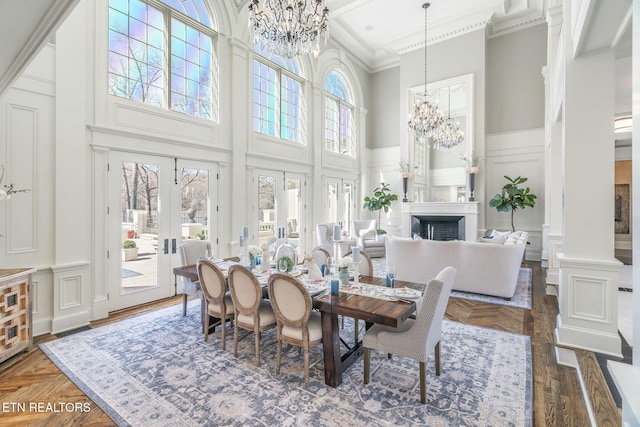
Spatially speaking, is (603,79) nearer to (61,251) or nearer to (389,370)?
(389,370)

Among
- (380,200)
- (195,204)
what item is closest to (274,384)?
(195,204)

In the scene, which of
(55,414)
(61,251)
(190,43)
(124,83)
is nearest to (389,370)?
(55,414)

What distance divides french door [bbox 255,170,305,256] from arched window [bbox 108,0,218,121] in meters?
1.78

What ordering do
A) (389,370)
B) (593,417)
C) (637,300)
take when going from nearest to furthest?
(637,300), (593,417), (389,370)

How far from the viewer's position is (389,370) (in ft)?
9.15

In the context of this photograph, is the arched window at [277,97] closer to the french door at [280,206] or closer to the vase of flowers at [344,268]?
→ the french door at [280,206]

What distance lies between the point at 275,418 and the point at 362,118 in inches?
364

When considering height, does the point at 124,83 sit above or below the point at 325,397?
above

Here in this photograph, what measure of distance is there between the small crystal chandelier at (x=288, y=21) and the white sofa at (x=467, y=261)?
11.4 ft

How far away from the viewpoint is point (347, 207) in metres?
9.74

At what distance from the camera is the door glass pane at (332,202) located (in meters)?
8.91

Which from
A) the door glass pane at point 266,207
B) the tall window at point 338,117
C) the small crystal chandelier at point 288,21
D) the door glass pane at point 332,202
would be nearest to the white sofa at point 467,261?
the door glass pane at point 266,207

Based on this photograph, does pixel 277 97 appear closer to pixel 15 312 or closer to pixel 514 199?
pixel 15 312

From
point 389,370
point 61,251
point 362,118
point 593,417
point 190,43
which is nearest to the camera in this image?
point 593,417
